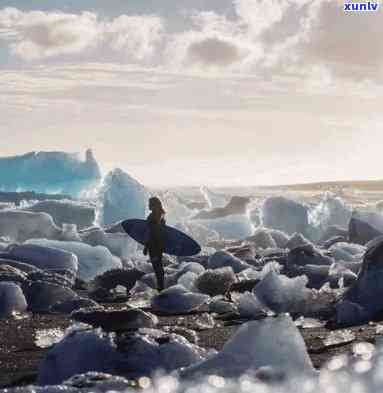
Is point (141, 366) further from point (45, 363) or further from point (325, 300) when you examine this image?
point (325, 300)

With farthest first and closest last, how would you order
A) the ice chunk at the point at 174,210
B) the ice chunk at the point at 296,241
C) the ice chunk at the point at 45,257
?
the ice chunk at the point at 174,210, the ice chunk at the point at 296,241, the ice chunk at the point at 45,257

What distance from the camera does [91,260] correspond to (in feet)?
51.5

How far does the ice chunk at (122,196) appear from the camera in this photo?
1220 inches

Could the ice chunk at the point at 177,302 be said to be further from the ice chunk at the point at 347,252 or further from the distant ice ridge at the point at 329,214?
the distant ice ridge at the point at 329,214

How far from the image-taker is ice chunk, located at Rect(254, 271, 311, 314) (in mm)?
8680

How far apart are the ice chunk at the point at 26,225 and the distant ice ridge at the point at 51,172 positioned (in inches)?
673

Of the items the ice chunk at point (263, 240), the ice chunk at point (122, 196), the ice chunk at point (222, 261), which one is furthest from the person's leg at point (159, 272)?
the ice chunk at point (122, 196)

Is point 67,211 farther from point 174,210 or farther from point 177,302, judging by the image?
point 177,302

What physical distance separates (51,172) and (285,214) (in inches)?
735

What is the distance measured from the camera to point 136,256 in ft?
73.6

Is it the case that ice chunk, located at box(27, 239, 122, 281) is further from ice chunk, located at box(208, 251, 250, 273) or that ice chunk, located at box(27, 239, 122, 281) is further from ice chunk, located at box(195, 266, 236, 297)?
ice chunk, located at box(195, 266, 236, 297)

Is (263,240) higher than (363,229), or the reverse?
(363,229)

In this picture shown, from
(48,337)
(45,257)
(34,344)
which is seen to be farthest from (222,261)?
(34,344)

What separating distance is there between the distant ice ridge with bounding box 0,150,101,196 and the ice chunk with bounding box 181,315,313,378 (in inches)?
1588
